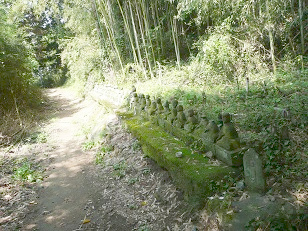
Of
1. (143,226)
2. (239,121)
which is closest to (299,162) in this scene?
(239,121)

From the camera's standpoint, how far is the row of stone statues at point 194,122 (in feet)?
9.36

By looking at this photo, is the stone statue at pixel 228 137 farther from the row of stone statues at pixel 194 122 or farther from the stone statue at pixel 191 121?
the stone statue at pixel 191 121

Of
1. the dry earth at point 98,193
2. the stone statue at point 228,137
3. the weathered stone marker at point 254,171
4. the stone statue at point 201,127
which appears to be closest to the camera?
the weathered stone marker at point 254,171

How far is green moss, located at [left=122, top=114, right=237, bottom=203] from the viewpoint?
2652mm

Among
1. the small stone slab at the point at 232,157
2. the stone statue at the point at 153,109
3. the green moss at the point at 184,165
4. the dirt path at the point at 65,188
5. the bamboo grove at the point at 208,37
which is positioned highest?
the bamboo grove at the point at 208,37

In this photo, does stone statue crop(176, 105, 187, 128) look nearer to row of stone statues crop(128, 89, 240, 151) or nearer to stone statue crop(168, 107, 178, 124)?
row of stone statues crop(128, 89, 240, 151)

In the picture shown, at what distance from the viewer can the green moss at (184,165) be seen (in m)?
2.65

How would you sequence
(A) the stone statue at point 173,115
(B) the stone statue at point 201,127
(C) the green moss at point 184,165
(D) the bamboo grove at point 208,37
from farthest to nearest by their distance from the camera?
(D) the bamboo grove at point 208,37 → (A) the stone statue at point 173,115 → (B) the stone statue at point 201,127 → (C) the green moss at point 184,165

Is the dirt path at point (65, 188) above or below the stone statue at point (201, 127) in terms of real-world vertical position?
below

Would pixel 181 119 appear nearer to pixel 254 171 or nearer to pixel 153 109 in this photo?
pixel 153 109

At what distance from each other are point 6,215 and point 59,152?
105 inches

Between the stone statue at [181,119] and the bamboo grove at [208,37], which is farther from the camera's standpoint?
the bamboo grove at [208,37]

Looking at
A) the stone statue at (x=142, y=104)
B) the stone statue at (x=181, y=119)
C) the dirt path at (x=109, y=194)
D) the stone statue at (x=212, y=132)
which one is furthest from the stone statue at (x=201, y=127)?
the stone statue at (x=142, y=104)

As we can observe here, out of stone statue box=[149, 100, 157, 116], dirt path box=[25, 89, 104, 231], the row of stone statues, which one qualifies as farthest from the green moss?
dirt path box=[25, 89, 104, 231]
